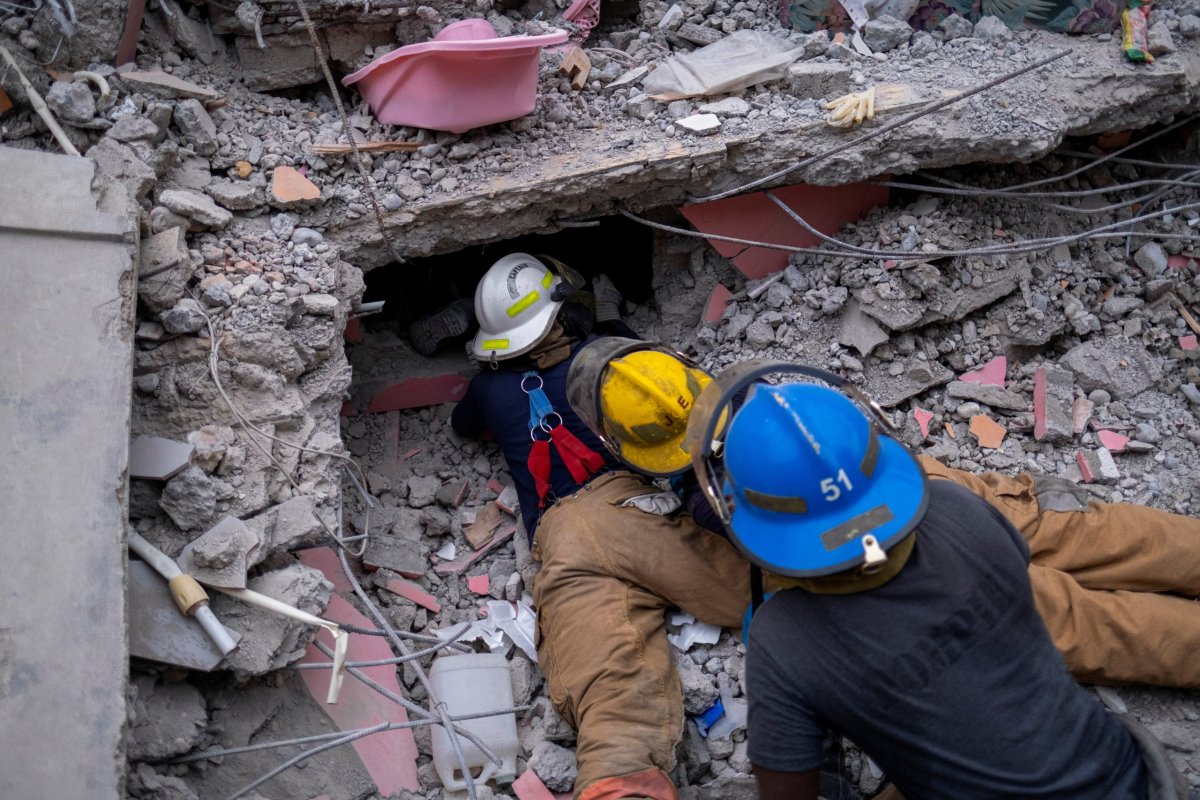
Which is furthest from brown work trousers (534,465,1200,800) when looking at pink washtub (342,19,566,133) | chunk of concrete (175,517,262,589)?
pink washtub (342,19,566,133)

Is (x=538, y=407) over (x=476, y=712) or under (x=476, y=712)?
over

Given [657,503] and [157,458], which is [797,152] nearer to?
[657,503]

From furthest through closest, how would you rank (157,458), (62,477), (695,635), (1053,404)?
(1053,404), (695,635), (157,458), (62,477)

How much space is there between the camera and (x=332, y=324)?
3240 mm

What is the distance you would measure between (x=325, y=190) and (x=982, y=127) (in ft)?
7.92

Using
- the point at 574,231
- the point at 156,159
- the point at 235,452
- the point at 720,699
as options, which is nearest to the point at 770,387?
the point at 720,699

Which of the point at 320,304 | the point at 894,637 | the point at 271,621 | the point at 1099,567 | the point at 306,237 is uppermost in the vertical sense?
the point at 894,637

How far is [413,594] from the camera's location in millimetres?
3420

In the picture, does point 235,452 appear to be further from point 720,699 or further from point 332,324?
point 720,699

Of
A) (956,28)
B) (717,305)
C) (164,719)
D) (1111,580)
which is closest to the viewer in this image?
(164,719)

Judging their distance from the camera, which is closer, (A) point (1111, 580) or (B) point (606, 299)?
(A) point (1111, 580)

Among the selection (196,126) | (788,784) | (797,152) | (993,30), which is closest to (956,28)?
(993,30)

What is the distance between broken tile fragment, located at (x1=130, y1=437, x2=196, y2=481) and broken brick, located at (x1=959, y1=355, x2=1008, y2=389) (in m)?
2.78

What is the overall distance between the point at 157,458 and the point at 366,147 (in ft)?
4.54
